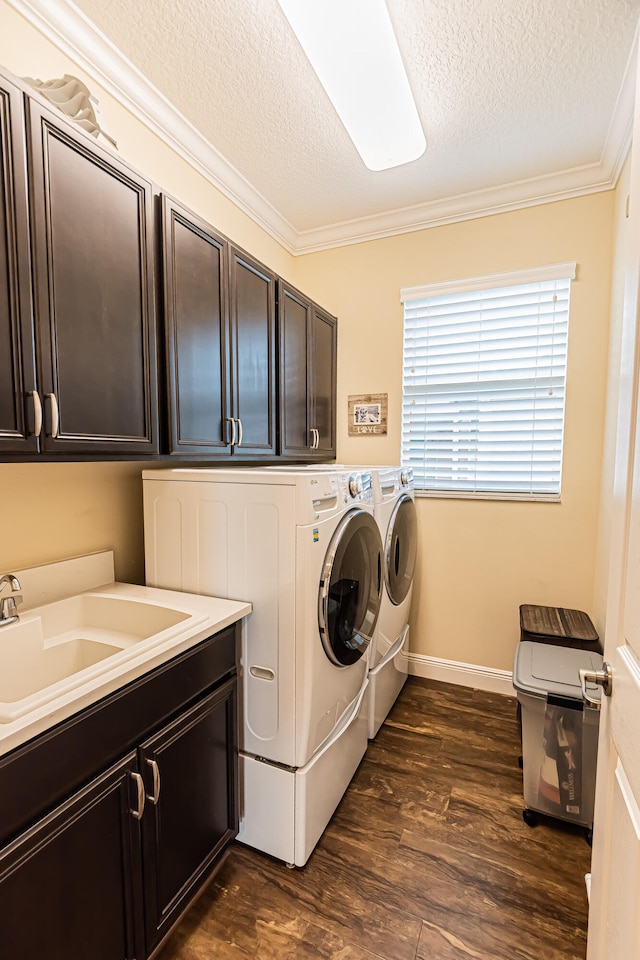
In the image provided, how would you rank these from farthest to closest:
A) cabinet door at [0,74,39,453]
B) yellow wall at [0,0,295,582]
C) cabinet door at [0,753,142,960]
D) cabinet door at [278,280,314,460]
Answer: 1. cabinet door at [278,280,314,460]
2. yellow wall at [0,0,295,582]
3. cabinet door at [0,74,39,453]
4. cabinet door at [0,753,142,960]

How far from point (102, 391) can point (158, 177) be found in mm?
1228

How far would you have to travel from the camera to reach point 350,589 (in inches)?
61.9

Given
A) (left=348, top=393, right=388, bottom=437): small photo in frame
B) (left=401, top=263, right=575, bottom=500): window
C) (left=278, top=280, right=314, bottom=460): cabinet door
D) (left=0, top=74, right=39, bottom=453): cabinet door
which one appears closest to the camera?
(left=0, top=74, right=39, bottom=453): cabinet door

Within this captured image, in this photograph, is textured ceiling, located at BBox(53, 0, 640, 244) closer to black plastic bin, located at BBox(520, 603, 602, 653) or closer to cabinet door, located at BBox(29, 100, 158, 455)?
cabinet door, located at BBox(29, 100, 158, 455)

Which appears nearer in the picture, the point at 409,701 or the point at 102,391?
the point at 102,391

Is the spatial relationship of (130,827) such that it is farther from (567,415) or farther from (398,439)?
(567,415)

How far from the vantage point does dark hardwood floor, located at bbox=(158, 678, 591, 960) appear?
122 centimetres

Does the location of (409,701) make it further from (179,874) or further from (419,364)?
(419,364)

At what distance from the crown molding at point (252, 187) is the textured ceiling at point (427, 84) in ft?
0.12

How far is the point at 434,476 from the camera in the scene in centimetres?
258

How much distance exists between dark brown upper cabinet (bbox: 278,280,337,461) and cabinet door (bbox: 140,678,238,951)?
1218 millimetres

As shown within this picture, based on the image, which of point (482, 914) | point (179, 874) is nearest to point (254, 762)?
point (179, 874)

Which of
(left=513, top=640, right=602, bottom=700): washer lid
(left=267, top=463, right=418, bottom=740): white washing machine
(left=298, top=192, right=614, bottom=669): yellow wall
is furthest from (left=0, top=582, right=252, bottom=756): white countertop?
(left=298, top=192, right=614, bottom=669): yellow wall

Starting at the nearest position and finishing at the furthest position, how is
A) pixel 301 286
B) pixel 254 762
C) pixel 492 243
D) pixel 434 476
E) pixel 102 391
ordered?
pixel 102 391 < pixel 254 762 < pixel 492 243 < pixel 434 476 < pixel 301 286
